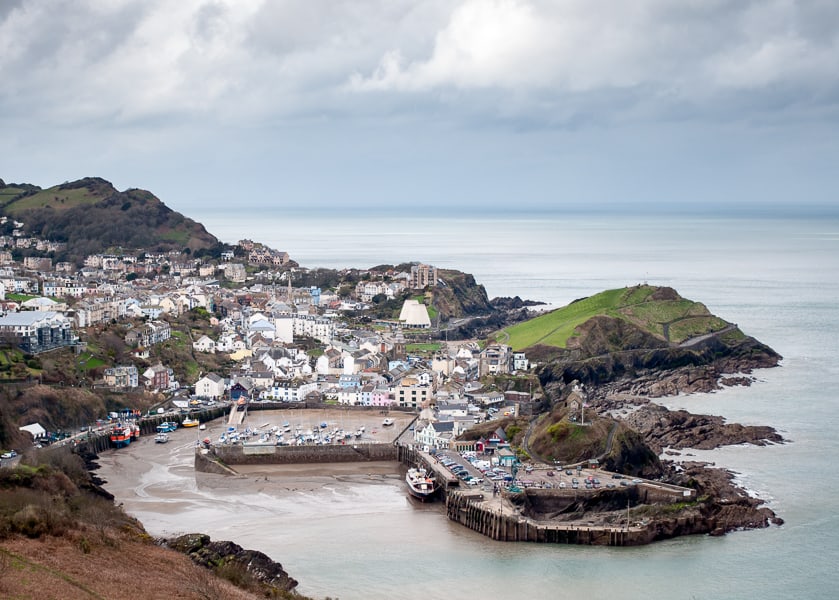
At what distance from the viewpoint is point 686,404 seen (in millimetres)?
46312

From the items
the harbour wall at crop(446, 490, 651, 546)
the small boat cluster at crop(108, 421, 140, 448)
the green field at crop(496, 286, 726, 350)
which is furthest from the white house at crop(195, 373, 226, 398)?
the harbour wall at crop(446, 490, 651, 546)

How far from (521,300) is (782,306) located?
18812 millimetres

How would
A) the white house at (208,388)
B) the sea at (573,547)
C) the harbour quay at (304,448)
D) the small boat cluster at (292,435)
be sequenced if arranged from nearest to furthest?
the sea at (573,547) → the harbour quay at (304,448) → the small boat cluster at (292,435) → the white house at (208,388)

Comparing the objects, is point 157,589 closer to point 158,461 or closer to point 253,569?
point 253,569

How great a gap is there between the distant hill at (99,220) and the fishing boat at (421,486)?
6223cm

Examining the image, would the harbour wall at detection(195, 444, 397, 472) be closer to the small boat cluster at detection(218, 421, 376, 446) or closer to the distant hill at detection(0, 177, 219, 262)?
the small boat cluster at detection(218, 421, 376, 446)

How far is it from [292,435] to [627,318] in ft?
84.7

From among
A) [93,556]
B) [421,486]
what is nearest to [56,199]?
[421,486]

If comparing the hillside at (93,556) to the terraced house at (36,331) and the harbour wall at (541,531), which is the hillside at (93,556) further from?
the terraced house at (36,331)

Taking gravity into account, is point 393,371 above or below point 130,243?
below

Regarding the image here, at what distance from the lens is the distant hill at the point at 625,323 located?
5631 cm

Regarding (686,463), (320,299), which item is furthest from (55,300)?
(686,463)

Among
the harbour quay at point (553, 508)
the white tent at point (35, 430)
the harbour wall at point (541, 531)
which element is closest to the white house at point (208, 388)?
the white tent at point (35, 430)

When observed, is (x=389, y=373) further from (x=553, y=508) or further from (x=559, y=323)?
(x=553, y=508)
